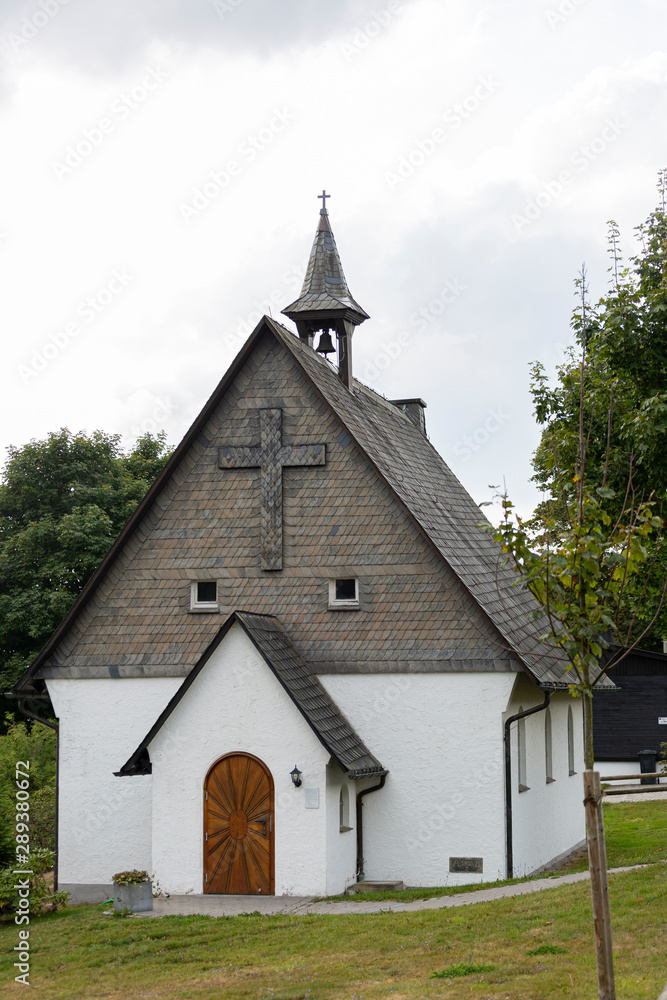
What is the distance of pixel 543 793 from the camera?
61.6 ft

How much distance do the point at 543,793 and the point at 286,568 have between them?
598 centimetres

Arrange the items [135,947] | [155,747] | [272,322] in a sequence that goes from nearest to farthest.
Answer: [135,947] → [155,747] → [272,322]

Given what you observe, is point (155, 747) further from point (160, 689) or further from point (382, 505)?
point (382, 505)

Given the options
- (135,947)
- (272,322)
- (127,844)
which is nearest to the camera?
(135,947)

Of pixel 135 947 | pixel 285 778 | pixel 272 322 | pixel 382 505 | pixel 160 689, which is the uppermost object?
pixel 272 322

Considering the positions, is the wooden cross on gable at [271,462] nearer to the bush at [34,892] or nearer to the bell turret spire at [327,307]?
the bell turret spire at [327,307]

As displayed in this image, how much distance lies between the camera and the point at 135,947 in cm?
1230

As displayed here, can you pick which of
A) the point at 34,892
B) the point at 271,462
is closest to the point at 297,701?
the point at 271,462

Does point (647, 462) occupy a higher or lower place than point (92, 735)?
higher

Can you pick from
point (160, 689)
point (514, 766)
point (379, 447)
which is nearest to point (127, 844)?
point (160, 689)

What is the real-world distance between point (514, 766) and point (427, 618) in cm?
269

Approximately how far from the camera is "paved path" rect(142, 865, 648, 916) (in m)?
14.2

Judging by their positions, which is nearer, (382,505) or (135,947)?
(135,947)

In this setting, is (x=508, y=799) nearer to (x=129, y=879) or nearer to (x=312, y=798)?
(x=312, y=798)
